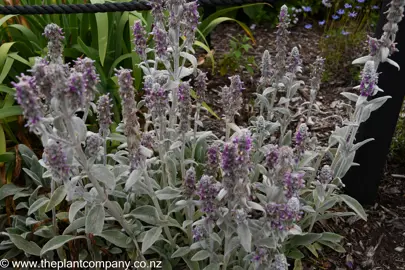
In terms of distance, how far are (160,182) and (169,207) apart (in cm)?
27

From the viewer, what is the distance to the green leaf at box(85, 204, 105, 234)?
1844mm

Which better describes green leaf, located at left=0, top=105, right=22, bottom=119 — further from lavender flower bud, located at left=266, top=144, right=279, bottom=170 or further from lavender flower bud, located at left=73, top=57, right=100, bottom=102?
lavender flower bud, located at left=266, top=144, right=279, bottom=170

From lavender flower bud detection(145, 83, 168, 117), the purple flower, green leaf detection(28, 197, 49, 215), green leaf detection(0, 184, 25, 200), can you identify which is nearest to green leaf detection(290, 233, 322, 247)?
lavender flower bud detection(145, 83, 168, 117)

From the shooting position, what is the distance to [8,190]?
2.51 metres

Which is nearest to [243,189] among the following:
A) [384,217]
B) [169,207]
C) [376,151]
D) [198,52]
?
[169,207]

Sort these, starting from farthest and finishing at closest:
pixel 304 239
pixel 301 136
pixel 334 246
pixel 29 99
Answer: pixel 334 246, pixel 304 239, pixel 301 136, pixel 29 99

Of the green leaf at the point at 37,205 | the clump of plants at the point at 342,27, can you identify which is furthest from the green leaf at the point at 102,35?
the clump of plants at the point at 342,27

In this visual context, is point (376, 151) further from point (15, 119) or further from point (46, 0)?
point (46, 0)

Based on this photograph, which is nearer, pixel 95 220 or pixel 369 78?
pixel 95 220

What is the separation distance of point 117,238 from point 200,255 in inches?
15.6

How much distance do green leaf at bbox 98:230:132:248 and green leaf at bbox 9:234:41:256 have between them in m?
0.39

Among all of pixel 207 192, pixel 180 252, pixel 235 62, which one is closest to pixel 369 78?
pixel 207 192

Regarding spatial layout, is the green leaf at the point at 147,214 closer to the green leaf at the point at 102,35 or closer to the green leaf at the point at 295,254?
the green leaf at the point at 295,254

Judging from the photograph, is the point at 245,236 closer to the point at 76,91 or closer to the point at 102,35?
the point at 76,91
